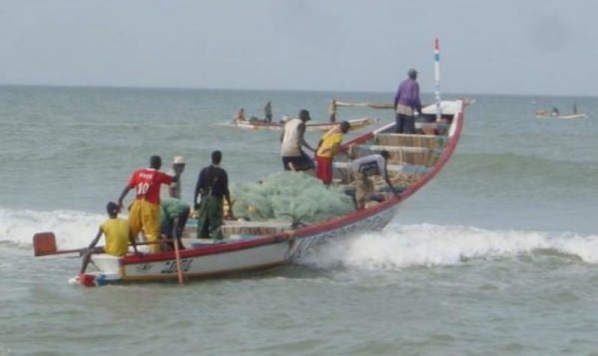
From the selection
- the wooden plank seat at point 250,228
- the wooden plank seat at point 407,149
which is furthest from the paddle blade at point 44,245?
the wooden plank seat at point 407,149

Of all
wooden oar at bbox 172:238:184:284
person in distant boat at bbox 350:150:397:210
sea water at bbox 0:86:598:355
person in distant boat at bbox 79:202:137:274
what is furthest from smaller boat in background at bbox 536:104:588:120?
person in distant boat at bbox 79:202:137:274

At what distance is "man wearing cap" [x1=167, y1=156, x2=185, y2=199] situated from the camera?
14.9m

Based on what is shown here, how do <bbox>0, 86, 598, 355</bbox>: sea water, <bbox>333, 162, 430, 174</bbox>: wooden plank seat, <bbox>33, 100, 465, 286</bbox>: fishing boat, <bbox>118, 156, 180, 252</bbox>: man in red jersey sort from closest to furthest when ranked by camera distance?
<bbox>0, 86, 598, 355</bbox>: sea water
<bbox>33, 100, 465, 286</bbox>: fishing boat
<bbox>118, 156, 180, 252</bbox>: man in red jersey
<bbox>333, 162, 430, 174</bbox>: wooden plank seat

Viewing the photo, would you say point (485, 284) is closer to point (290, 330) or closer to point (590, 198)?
point (290, 330)

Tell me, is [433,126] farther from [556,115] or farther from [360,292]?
[556,115]

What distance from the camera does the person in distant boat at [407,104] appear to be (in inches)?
790

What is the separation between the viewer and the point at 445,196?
27.2 meters

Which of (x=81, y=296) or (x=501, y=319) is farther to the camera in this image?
(x=81, y=296)

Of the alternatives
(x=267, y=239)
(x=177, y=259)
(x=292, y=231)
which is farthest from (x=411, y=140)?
(x=177, y=259)

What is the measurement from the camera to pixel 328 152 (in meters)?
17.5

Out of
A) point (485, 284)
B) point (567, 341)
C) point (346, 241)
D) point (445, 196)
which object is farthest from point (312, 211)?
point (445, 196)

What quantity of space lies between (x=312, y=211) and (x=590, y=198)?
44.9 feet

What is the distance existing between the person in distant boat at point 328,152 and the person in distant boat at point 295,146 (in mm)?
172

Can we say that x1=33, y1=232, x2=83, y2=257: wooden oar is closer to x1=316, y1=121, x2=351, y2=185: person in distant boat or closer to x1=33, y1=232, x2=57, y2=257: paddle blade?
x1=33, y1=232, x2=57, y2=257: paddle blade
